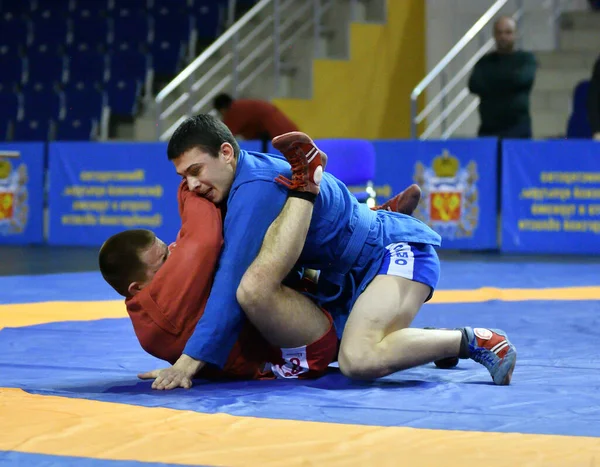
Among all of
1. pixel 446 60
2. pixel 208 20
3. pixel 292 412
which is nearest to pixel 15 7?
pixel 208 20

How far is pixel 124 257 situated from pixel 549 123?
8628 mm

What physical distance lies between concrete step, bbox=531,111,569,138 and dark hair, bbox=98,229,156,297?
332 inches

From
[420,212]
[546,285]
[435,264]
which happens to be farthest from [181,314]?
[420,212]

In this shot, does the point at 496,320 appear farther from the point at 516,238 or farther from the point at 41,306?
the point at 516,238

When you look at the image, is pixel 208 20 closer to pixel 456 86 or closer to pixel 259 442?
pixel 456 86

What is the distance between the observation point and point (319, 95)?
1252 centimetres

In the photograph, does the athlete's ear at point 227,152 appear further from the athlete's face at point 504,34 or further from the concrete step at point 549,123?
the concrete step at point 549,123

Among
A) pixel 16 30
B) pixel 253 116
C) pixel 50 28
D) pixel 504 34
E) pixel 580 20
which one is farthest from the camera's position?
pixel 16 30

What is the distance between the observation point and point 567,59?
11.5 m

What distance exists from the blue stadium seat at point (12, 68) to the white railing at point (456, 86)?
4925mm

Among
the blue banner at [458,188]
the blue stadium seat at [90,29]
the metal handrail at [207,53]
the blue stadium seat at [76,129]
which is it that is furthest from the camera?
the blue stadium seat at [90,29]

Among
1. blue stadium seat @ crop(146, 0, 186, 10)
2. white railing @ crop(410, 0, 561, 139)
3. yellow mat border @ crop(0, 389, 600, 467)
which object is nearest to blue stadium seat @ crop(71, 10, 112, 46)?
blue stadium seat @ crop(146, 0, 186, 10)

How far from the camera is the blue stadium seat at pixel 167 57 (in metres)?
12.6

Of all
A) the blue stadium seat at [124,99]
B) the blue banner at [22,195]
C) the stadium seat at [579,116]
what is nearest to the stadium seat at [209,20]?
the blue stadium seat at [124,99]
